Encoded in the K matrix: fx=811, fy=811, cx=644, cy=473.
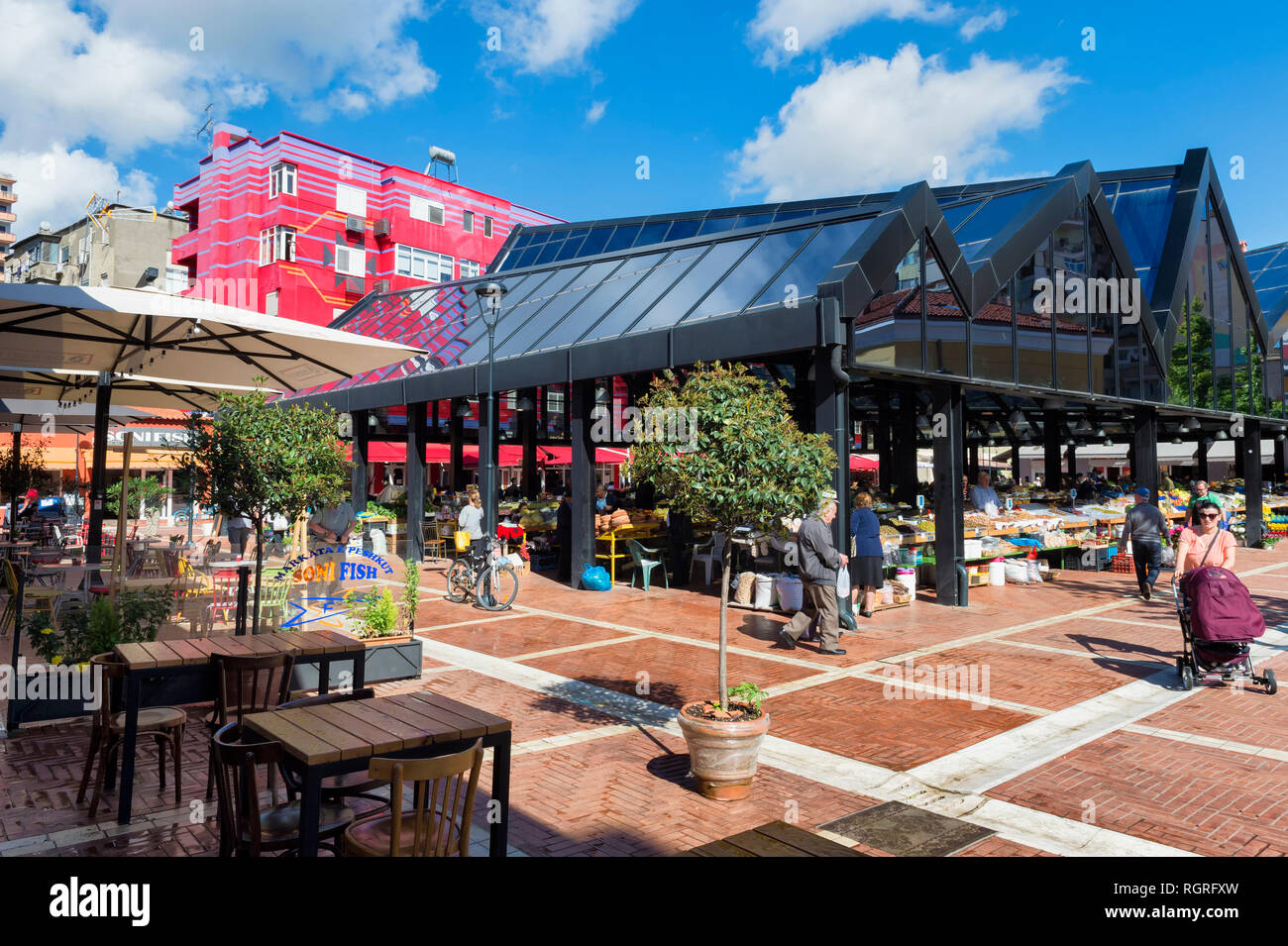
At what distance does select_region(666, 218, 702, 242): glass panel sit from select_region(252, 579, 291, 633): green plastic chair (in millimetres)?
28821

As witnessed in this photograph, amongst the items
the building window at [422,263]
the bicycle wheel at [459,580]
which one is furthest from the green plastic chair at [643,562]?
the building window at [422,263]

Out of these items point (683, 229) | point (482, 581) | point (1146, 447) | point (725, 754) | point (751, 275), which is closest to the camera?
point (725, 754)

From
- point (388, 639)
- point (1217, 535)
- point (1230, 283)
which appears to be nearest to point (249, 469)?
point (388, 639)

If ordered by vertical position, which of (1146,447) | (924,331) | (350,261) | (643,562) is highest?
(350,261)

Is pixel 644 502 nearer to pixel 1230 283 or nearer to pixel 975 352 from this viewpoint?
pixel 975 352

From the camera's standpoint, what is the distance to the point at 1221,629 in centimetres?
754

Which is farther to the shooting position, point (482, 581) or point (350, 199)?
point (350, 199)

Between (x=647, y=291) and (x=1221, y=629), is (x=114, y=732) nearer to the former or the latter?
(x=1221, y=629)

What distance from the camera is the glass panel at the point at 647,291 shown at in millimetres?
14234

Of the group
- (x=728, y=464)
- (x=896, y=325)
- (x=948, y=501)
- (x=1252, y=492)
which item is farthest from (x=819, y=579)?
(x=1252, y=492)

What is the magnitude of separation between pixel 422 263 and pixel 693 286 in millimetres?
30374

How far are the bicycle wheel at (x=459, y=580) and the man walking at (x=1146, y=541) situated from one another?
1079 cm

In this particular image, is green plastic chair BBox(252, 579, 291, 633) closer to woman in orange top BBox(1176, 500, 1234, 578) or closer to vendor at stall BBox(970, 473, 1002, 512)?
woman in orange top BBox(1176, 500, 1234, 578)

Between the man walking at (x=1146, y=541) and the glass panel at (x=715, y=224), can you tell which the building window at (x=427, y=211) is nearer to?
the glass panel at (x=715, y=224)
